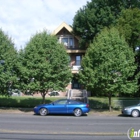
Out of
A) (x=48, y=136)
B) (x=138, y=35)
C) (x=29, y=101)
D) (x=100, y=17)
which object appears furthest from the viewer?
(x=100, y=17)

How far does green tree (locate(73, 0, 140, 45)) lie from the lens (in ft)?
118

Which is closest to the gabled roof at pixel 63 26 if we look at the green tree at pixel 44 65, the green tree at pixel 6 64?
the green tree at pixel 44 65

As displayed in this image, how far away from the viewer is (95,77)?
24.1 metres

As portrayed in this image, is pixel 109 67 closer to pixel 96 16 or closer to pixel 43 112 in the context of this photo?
pixel 43 112

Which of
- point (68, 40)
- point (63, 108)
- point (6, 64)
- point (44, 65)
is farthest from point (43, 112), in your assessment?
point (68, 40)

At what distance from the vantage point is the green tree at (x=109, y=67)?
23.7 meters

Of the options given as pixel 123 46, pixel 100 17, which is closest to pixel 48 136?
pixel 123 46

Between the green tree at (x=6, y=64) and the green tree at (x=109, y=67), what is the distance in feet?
21.2

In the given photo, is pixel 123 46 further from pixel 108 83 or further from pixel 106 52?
pixel 108 83

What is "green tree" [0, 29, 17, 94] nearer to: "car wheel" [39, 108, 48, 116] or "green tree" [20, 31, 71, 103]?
"green tree" [20, 31, 71, 103]

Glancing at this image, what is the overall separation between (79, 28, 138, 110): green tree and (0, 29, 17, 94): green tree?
Answer: 21.2 ft

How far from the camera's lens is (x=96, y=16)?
1431 inches

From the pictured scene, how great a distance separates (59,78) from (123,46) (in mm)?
6709

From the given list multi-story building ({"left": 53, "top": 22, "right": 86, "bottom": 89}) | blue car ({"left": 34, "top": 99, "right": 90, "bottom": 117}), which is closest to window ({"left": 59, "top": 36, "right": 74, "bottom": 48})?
multi-story building ({"left": 53, "top": 22, "right": 86, "bottom": 89})
